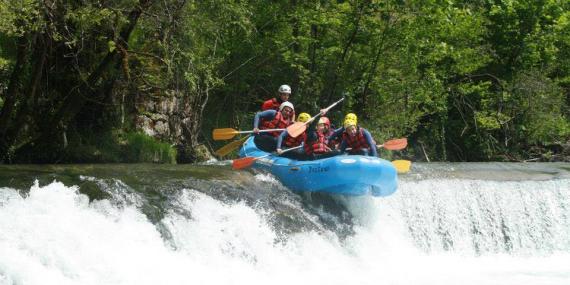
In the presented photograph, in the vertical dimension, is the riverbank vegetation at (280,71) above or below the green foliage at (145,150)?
above

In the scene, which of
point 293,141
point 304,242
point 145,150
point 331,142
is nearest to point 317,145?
point 331,142

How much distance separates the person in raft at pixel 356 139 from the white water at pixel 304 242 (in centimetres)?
70

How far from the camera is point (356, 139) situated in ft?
33.6

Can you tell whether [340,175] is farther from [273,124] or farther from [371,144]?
[273,124]

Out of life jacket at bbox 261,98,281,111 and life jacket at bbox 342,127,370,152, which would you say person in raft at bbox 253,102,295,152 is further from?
life jacket at bbox 342,127,370,152

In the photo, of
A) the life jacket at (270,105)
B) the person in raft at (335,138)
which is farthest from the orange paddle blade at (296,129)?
the life jacket at (270,105)

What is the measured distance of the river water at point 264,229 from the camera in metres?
6.57

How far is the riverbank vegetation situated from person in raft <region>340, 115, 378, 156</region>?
2.50m

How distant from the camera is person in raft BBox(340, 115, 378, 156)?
10141 mm

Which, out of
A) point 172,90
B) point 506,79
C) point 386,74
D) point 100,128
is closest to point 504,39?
point 506,79

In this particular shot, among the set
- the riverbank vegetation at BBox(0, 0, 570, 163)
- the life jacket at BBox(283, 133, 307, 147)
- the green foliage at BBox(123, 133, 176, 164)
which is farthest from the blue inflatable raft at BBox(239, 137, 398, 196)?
the green foliage at BBox(123, 133, 176, 164)

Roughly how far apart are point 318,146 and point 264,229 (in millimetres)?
2288

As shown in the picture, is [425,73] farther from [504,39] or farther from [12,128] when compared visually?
[12,128]

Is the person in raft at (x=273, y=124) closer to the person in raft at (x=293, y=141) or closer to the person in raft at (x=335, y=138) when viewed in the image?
the person in raft at (x=293, y=141)
